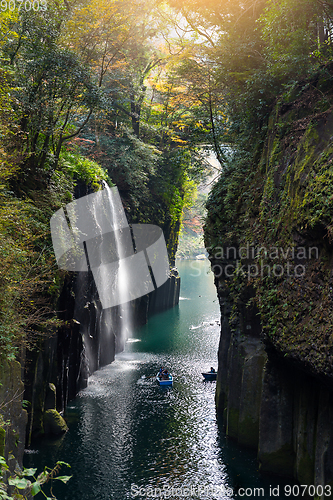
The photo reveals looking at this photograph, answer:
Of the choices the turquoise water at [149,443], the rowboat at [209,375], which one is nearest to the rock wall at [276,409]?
the turquoise water at [149,443]

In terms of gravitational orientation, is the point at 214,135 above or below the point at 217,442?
above

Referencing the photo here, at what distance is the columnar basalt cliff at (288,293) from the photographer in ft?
29.6

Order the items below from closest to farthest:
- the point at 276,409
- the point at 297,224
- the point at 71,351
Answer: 1. the point at 297,224
2. the point at 276,409
3. the point at 71,351

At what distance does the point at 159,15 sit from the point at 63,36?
13.9 metres

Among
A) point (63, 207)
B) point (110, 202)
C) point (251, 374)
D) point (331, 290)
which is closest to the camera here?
point (331, 290)

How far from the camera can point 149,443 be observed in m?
14.4

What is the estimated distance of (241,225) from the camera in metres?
15.9

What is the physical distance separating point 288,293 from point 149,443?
8308 mm

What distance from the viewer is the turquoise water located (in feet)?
38.2

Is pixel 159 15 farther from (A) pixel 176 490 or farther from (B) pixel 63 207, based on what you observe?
(A) pixel 176 490

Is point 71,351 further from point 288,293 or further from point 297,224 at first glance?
point 297,224

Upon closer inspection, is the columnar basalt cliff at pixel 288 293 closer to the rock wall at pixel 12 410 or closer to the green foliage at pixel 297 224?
the green foliage at pixel 297 224

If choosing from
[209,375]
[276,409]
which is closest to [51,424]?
[276,409]

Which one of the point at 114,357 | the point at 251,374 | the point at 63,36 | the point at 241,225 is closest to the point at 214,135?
the point at 241,225
